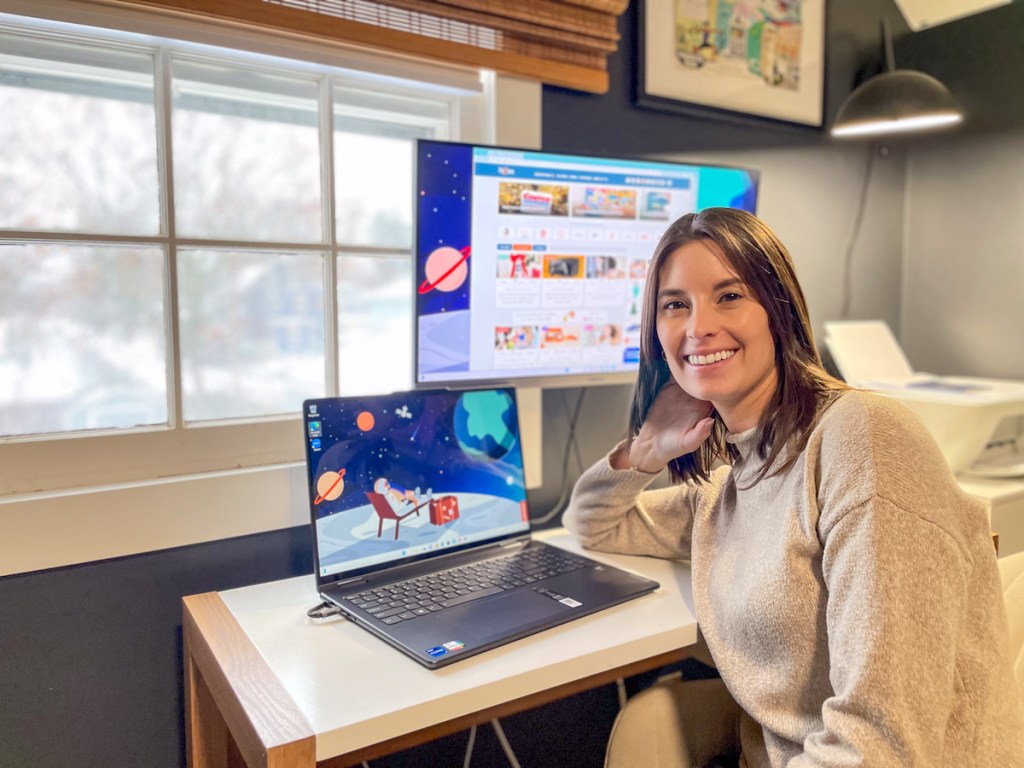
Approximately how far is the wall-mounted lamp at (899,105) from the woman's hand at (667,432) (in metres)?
1.10

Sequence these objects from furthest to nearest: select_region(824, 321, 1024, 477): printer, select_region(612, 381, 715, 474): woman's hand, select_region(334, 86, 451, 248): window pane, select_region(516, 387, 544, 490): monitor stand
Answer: select_region(824, 321, 1024, 477): printer → select_region(516, 387, 544, 490): monitor stand → select_region(334, 86, 451, 248): window pane → select_region(612, 381, 715, 474): woman's hand

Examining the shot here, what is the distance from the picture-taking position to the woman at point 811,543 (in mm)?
800

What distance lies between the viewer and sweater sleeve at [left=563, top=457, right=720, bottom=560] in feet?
4.37

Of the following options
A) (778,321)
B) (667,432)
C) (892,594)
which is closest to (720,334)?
(778,321)

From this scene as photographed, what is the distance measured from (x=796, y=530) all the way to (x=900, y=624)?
0.58ft

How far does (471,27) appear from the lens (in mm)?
1524

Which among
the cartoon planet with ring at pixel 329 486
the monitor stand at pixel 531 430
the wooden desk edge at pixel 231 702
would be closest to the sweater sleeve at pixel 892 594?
the wooden desk edge at pixel 231 702

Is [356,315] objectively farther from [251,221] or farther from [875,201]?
[875,201]

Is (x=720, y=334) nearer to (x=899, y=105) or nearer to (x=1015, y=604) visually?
(x=1015, y=604)

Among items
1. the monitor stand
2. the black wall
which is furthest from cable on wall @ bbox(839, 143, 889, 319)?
the monitor stand

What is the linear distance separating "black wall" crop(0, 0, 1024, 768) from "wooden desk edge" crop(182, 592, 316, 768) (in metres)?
0.10

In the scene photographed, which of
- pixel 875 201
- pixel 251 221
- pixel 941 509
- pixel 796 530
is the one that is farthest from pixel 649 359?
pixel 875 201

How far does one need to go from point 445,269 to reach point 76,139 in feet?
2.10

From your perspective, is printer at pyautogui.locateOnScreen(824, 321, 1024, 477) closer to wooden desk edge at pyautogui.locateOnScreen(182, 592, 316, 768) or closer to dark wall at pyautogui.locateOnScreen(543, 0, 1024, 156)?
dark wall at pyautogui.locateOnScreen(543, 0, 1024, 156)
